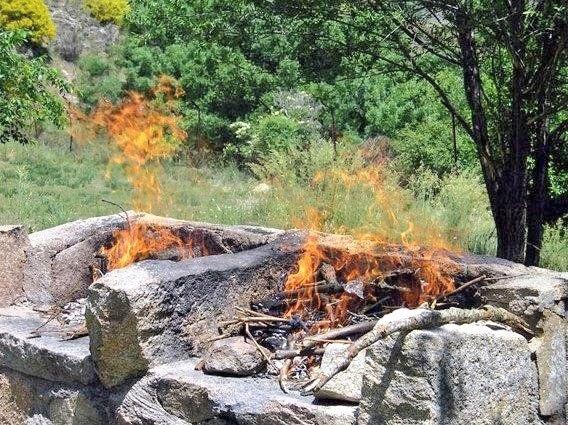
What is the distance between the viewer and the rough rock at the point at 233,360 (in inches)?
147

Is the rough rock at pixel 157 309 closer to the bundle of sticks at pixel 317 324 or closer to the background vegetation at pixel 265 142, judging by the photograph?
the bundle of sticks at pixel 317 324

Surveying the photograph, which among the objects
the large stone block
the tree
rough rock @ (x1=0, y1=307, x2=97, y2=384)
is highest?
the tree

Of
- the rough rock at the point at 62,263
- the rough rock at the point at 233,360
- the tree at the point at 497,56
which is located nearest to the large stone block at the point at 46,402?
the rough rock at the point at 233,360

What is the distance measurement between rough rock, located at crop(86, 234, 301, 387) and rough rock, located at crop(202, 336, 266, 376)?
0.21 m

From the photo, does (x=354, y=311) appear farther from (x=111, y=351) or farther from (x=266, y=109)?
(x=266, y=109)

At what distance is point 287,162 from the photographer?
420 inches

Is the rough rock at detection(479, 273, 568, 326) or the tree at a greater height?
the tree

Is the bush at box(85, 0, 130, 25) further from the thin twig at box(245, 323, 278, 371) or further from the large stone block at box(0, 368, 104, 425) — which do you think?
the thin twig at box(245, 323, 278, 371)

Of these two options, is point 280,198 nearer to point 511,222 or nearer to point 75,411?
point 511,222

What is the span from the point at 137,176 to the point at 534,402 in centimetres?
374

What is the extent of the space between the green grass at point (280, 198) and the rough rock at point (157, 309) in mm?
1220

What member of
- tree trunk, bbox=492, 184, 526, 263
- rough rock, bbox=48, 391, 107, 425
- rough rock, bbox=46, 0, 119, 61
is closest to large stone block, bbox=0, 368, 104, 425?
rough rock, bbox=48, 391, 107, 425

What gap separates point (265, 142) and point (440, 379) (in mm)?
12406

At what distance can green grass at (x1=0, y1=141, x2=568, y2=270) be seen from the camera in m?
7.87
